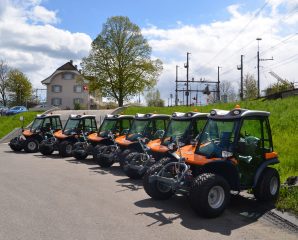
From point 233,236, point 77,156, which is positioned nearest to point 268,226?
point 233,236

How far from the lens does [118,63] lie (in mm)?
41906

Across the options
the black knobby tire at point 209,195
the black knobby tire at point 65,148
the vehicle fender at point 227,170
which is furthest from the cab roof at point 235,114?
the black knobby tire at point 65,148

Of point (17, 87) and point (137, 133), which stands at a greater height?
point (17, 87)

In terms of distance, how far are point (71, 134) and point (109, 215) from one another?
34.5ft

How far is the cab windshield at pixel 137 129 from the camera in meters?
11.1

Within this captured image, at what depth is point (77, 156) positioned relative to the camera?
13477mm

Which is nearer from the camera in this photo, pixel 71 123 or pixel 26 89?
pixel 71 123

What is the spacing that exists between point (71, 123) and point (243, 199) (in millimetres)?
11486

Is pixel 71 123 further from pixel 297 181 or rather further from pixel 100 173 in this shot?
pixel 297 181

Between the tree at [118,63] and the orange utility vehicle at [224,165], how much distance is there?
118ft

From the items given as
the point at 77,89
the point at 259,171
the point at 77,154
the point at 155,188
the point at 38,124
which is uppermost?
the point at 77,89

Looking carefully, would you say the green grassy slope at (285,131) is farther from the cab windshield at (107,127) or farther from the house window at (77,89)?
the house window at (77,89)

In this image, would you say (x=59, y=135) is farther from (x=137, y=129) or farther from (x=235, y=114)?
(x=235, y=114)

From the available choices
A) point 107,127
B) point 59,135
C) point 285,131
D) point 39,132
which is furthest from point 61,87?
point 285,131
